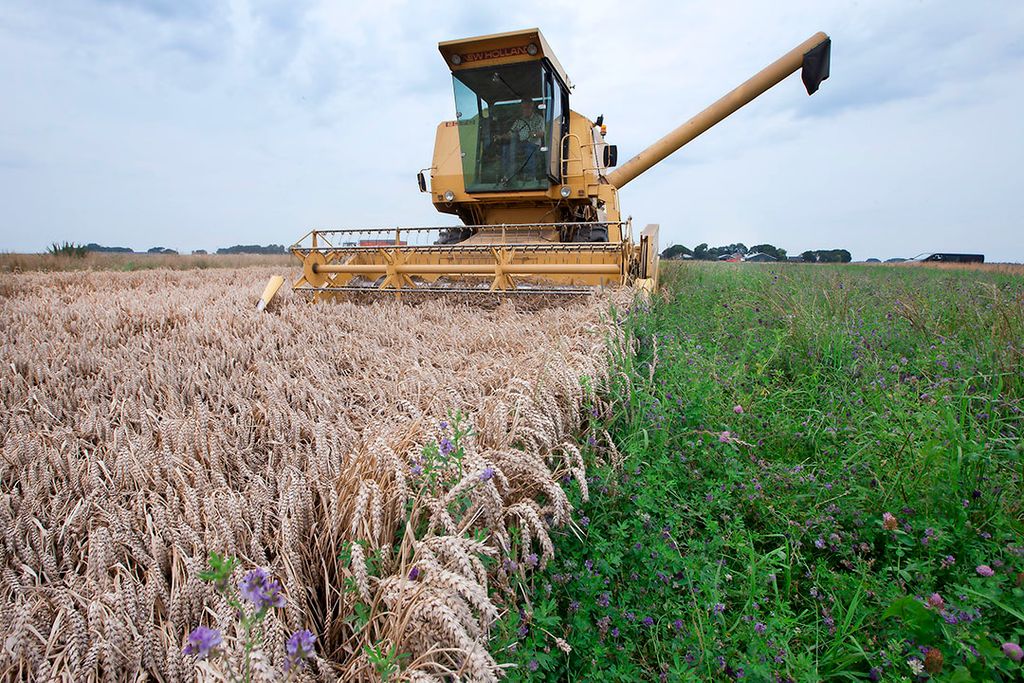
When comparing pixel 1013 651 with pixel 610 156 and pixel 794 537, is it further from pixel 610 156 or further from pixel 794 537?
pixel 610 156

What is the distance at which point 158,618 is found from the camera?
97 centimetres

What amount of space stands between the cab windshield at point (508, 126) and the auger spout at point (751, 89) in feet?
5.74

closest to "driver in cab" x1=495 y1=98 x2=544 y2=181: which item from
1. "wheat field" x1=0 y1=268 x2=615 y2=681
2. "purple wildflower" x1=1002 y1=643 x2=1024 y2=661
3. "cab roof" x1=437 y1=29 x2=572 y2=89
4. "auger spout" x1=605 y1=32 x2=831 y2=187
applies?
"cab roof" x1=437 y1=29 x2=572 y2=89

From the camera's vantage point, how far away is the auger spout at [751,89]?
7.40 meters

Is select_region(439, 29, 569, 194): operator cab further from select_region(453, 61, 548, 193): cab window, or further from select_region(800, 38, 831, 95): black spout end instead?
select_region(800, 38, 831, 95): black spout end

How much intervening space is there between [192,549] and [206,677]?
35 cm

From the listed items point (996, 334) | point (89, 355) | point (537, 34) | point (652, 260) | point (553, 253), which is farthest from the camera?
point (652, 260)

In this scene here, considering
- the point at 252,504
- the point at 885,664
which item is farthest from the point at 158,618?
the point at 885,664

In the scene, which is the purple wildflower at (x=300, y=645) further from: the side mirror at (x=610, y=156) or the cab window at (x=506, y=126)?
the side mirror at (x=610, y=156)

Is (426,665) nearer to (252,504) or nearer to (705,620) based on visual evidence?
(252,504)

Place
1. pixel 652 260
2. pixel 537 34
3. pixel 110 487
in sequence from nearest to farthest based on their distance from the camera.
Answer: pixel 110 487
pixel 537 34
pixel 652 260

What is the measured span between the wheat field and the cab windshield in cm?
419

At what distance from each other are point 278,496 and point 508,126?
19.1 feet

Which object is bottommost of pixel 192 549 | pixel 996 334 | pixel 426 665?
pixel 426 665
